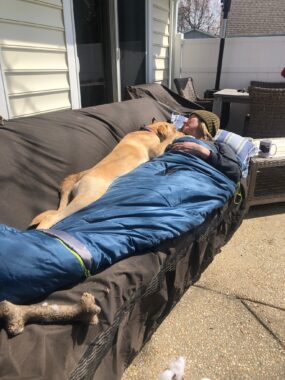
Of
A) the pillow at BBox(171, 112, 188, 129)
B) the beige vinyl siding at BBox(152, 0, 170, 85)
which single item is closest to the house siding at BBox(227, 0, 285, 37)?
the beige vinyl siding at BBox(152, 0, 170, 85)

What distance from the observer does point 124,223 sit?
178 cm

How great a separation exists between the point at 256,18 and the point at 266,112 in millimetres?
6839

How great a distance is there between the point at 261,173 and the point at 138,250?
2388mm

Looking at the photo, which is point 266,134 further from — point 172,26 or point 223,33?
point 172,26

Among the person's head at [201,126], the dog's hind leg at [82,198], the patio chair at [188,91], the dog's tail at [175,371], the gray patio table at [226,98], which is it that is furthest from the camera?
the patio chair at [188,91]

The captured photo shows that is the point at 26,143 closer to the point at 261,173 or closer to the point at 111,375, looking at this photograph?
the point at 111,375

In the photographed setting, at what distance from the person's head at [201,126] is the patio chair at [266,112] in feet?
4.24

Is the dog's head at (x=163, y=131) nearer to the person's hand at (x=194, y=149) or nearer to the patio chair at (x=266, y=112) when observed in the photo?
the person's hand at (x=194, y=149)

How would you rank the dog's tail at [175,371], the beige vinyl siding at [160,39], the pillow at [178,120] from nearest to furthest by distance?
the dog's tail at [175,371] → the pillow at [178,120] → the beige vinyl siding at [160,39]

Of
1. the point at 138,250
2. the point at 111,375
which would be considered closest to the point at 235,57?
the point at 138,250

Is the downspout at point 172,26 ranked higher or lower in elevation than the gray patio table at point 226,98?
higher

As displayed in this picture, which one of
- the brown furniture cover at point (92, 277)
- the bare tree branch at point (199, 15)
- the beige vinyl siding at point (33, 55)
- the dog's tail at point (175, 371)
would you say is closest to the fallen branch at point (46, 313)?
the brown furniture cover at point (92, 277)

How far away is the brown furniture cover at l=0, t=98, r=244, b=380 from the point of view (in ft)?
3.96

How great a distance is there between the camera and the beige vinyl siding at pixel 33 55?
121 inches
